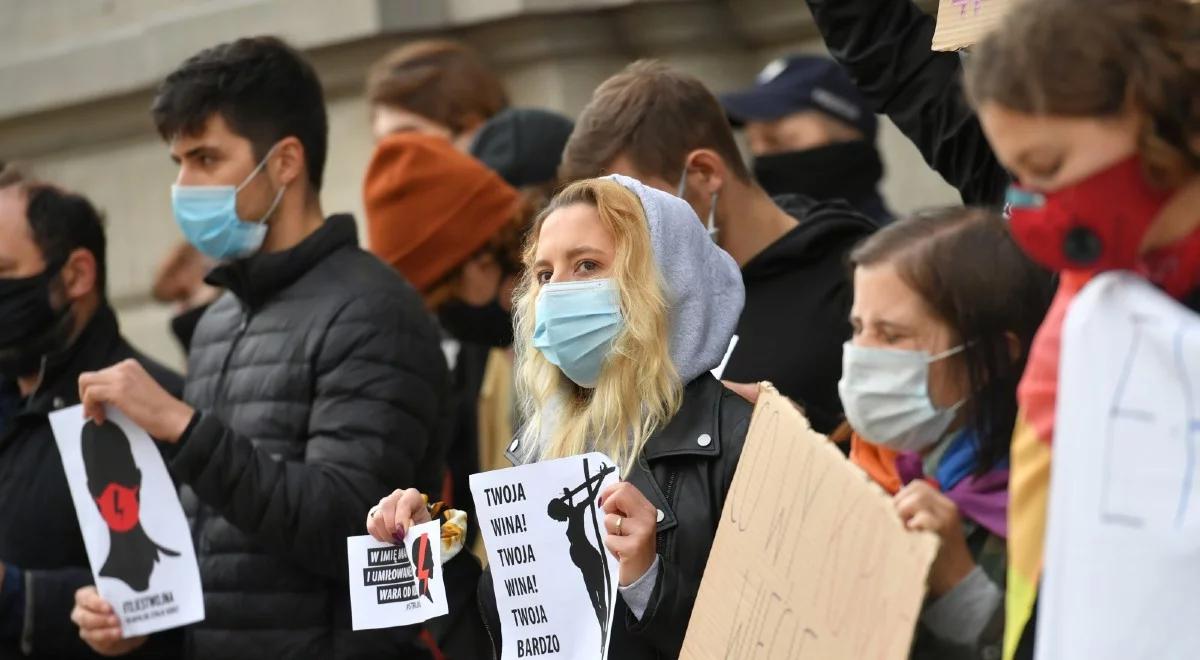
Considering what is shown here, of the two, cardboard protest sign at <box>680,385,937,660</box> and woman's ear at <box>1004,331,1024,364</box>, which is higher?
woman's ear at <box>1004,331,1024,364</box>

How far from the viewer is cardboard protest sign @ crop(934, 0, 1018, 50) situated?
3125 mm

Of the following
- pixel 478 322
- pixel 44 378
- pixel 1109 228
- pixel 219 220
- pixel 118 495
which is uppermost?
pixel 1109 228

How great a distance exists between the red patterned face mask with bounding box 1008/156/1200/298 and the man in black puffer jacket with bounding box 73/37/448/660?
2.13 metres

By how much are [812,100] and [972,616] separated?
298 cm

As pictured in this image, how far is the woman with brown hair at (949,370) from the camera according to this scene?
8.79 feet

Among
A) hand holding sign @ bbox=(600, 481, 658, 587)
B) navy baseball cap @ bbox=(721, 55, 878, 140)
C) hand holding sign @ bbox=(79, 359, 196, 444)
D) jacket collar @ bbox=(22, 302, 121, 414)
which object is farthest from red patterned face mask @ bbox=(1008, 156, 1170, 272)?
jacket collar @ bbox=(22, 302, 121, 414)

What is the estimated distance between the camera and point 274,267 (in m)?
4.41

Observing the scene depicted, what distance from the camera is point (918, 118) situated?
3.65 metres

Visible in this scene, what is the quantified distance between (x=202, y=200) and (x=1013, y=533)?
2671mm

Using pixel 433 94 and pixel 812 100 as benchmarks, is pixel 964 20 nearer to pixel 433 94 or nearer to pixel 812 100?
pixel 812 100

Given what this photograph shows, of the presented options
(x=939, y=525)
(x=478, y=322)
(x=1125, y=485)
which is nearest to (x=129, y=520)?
(x=478, y=322)

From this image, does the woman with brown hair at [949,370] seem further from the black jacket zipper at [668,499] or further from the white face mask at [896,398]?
the black jacket zipper at [668,499]

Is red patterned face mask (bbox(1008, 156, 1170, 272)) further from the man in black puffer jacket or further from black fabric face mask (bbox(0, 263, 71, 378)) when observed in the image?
black fabric face mask (bbox(0, 263, 71, 378))

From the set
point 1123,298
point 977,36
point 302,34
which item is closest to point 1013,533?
point 1123,298
